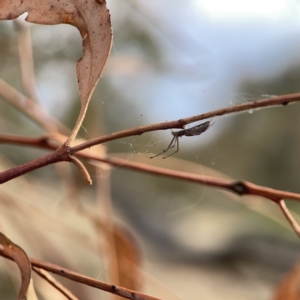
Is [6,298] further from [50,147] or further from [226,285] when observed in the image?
[226,285]

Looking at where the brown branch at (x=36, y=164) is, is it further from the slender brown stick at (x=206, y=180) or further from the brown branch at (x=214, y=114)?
the slender brown stick at (x=206, y=180)

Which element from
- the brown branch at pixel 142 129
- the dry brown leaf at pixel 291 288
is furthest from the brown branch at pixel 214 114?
the dry brown leaf at pixel 291 288

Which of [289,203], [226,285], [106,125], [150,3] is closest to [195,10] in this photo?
[150,3]

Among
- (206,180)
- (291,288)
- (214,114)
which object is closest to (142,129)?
(214,114)

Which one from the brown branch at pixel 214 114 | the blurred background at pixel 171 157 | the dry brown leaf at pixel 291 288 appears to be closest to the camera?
the brown branch at pixel 214 114

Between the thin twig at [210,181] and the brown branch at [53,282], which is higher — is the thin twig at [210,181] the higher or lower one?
the higher one

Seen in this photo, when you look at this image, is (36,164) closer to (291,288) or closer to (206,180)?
(206,180)

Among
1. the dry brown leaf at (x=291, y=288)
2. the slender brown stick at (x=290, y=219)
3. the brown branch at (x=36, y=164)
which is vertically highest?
the dry brown leaf at (x=291, y=288)

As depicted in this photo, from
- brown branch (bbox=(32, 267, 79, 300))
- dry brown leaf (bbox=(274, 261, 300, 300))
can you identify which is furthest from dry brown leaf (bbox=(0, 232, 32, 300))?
dry brown leaf (bbox=(274, 261, 300, 300))
